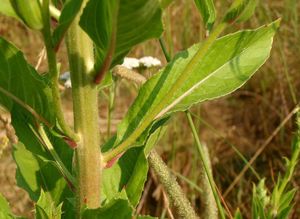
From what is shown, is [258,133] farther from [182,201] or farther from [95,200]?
[95,200]

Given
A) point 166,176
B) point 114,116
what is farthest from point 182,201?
point 114,116

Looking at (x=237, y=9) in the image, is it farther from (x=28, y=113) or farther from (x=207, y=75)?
(x=28, y=113)

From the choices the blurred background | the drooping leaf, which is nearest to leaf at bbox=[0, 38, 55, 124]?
the drooping leaf

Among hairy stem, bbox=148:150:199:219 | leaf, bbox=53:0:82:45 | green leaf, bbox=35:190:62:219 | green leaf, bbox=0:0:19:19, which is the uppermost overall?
green leaf, bbox=0:0:19:19

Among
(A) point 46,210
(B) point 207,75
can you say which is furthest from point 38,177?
(B) point 207,75

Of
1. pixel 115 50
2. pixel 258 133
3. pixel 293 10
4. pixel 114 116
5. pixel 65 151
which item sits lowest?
pixel 258 133

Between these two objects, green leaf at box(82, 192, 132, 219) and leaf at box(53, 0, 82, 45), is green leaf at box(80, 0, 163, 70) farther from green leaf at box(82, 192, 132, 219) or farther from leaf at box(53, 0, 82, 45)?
green leaf at box(82, 192, 132, 219)
